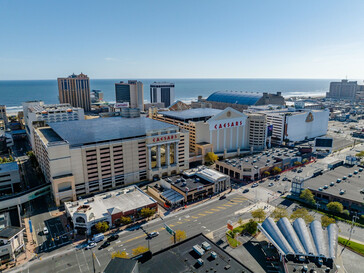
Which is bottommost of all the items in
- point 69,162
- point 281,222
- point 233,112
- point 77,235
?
point 77,235

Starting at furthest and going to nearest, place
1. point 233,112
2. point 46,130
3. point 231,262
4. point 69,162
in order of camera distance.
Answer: point 233,112
point 46,130
point 69,162
point 231,262

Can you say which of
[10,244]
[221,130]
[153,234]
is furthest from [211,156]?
[10,244]

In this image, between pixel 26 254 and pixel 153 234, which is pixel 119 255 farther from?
pixel 26 254

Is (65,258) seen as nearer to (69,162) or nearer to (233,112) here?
(69,162)

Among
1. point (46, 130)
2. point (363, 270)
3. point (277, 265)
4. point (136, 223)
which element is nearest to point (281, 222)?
point (277, 265)

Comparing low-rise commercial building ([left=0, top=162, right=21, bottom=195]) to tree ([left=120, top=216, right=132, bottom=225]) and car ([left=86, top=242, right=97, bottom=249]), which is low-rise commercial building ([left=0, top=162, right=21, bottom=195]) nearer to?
car ([left=86, top=242, right=97, bottom=249])
